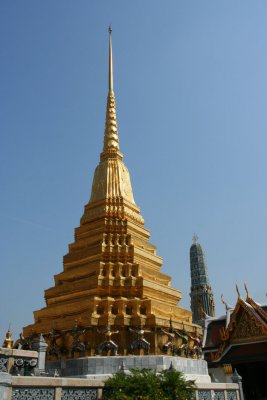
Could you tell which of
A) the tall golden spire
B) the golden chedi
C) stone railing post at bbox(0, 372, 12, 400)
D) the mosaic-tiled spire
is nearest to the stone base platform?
the golden chedi

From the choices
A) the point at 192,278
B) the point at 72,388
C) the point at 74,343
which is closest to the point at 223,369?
the point at 74,343

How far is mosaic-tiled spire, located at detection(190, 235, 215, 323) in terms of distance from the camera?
47.1m

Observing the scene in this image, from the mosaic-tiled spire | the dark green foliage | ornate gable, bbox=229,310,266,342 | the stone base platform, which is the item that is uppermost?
the mosaic-tiled spire

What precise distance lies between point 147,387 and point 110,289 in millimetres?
7409

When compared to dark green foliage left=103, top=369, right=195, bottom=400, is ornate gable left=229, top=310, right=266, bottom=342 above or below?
above

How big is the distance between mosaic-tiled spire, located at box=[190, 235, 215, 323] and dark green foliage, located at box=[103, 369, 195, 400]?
116ft

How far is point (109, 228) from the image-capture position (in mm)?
20438

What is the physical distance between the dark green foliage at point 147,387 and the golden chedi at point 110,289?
474cm

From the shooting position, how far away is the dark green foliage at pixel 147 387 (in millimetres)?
10367

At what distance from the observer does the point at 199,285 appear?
49.0 meters

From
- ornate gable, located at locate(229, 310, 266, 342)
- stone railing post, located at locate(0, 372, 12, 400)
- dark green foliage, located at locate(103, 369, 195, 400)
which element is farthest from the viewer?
ornate gable, located at locate(229, 310, 266, 342)

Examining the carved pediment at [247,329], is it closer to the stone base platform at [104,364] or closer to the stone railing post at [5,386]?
the stone base platform at [104,364]

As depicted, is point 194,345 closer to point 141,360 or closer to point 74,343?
point 141,360

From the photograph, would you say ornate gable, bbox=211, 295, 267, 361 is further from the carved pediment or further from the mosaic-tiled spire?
the mosaic-tiled spire
